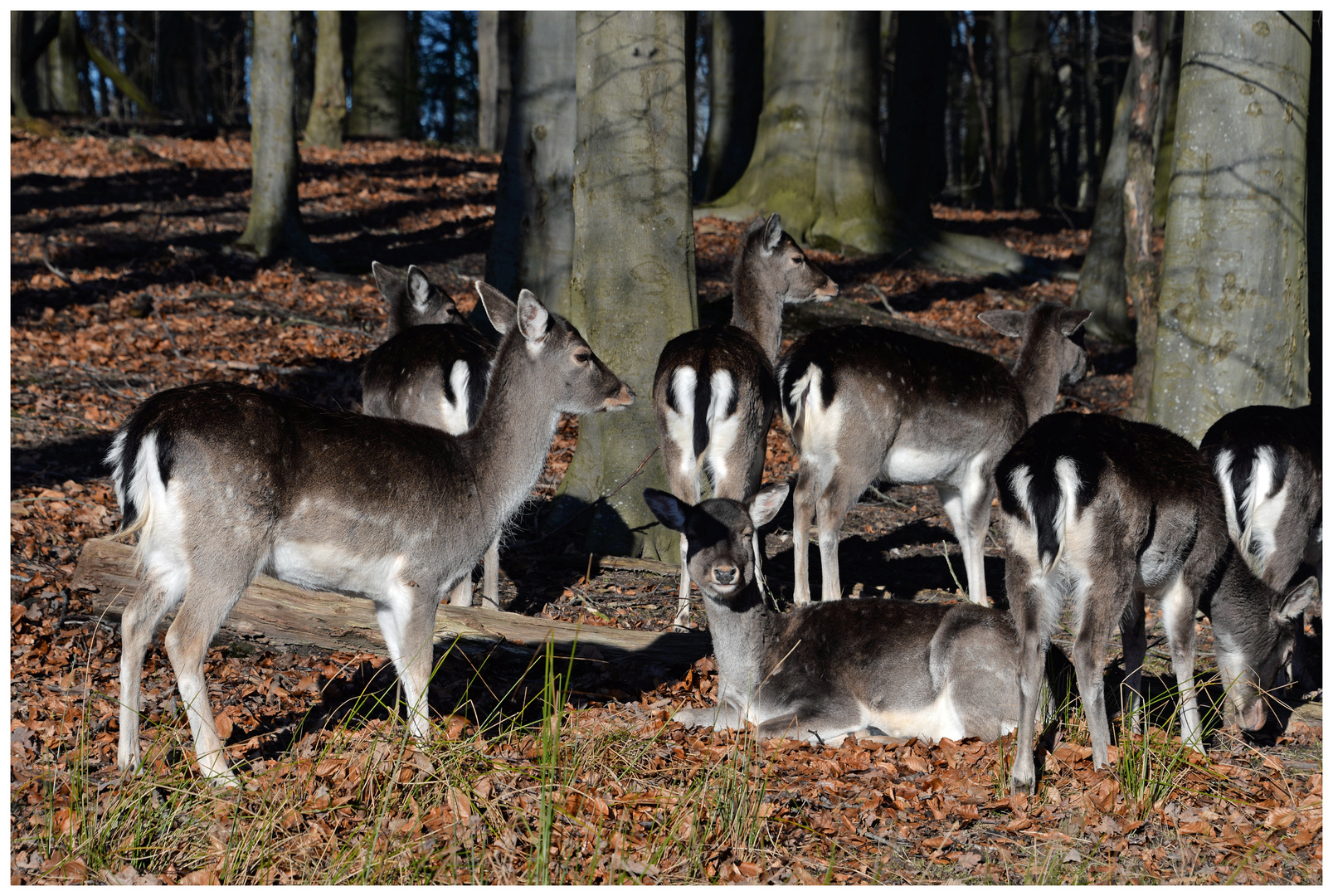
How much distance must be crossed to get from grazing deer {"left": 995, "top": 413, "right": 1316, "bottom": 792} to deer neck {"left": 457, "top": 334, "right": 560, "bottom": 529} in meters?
2.42

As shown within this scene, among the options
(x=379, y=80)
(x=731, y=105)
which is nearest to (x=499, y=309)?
(x=731, y=105)

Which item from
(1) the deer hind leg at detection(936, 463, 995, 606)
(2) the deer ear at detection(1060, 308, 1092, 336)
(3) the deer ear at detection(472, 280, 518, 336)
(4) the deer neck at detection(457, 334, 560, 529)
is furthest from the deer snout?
(2) the deer ear at detection(1060, 308, 1092, 336)

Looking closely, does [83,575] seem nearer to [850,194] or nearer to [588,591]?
[588,591]

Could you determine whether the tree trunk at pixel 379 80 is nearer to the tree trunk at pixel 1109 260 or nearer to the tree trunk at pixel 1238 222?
the tree trunk at pixel 1109 260

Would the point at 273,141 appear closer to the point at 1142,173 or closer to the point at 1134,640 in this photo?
the point at 1142,173

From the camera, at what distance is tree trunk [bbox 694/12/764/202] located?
21219 millimetres

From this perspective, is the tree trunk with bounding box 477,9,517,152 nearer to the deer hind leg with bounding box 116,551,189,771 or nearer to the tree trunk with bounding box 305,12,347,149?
the tree trunk with bounding box 305,12,347,149

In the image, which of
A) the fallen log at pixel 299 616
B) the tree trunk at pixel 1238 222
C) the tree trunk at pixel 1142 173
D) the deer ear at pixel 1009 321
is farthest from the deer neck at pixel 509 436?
the tree trunk at pixel 1142 173

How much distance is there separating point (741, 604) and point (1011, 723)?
1.40 m

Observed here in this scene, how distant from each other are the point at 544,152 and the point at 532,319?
5619 mm

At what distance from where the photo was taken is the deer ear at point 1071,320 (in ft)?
27.0

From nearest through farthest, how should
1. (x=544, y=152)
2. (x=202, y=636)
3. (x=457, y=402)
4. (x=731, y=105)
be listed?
(x=202, y=636)
(x=457, y=402)
(x=544, y=152)
(x=731, y=105)

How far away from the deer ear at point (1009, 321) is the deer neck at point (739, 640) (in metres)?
3.67

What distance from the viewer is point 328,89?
75.2ft
